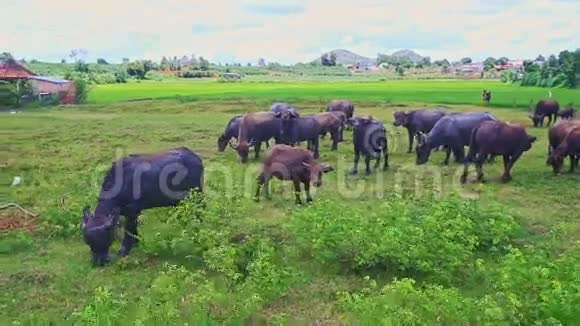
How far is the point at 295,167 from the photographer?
1142 cm

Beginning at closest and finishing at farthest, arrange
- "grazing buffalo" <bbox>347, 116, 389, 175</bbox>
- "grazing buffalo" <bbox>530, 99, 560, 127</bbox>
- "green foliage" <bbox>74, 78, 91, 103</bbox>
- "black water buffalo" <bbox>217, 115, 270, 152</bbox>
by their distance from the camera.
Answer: "grazing buffalo" <bbox>347, 116, 389, 175</bbox> → "black water buffalo" <bbox>217, 115, 270, 152</bbox> → "grazing buffalo" <bbox>530, 99, 560, 127</bbox> → "green foliage" <bbox>74, 78, 91, 103</bbox>

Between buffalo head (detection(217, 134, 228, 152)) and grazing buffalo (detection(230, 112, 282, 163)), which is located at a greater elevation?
grazing buffalo (detection(230, 112, 282, 163))

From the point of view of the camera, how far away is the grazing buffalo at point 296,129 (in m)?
17.1

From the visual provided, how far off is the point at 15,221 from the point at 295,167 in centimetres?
461

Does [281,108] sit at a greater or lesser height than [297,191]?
greater

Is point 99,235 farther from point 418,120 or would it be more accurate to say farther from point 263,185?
point 418,120

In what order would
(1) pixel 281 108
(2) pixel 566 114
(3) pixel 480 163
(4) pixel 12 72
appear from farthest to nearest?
(4) pixel 12 72 → (2) pixel 566 114 → (1) pixel 281 108 → (3) pixel 480 163

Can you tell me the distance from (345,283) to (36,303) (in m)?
3.50

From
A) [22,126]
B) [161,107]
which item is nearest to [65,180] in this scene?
[22,126]

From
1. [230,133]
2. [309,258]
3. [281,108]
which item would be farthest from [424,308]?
[281,108]

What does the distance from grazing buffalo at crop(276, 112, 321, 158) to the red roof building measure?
80.3ft

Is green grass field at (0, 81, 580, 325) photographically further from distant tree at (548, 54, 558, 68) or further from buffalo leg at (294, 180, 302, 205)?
distant tree at (548, 54, 558, 68)

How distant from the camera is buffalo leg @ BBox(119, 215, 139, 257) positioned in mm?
8953

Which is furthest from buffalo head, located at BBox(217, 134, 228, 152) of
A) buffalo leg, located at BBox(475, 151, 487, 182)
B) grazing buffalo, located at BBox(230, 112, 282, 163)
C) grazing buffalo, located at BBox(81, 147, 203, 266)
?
grazing buffalo, located at BBox(81, 147, 203, 266)
